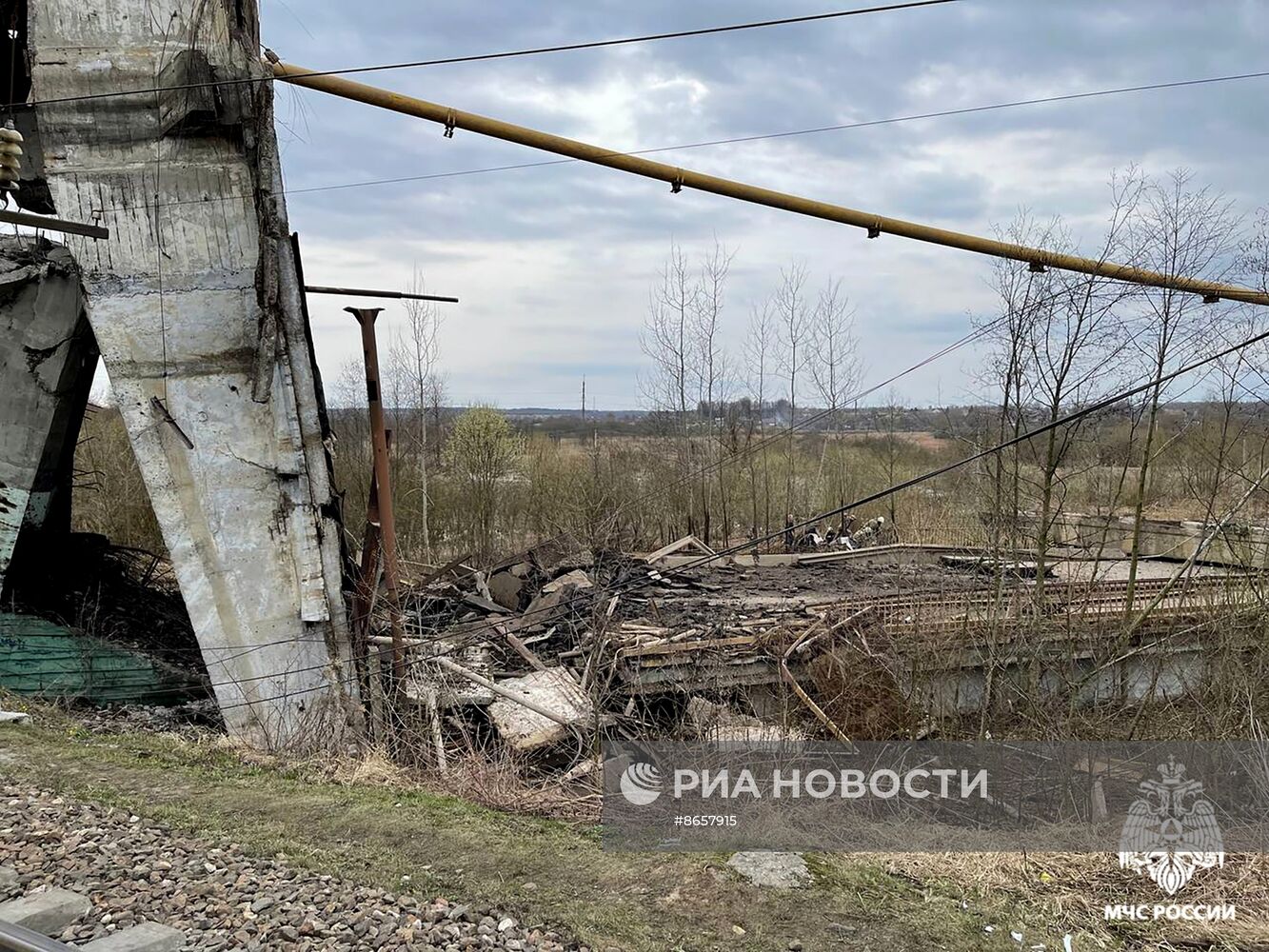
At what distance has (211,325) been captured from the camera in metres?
8.23

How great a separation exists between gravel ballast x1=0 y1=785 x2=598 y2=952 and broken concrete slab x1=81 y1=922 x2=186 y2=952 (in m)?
0.06

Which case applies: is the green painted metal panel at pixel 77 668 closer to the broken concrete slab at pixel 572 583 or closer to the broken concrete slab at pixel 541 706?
the broken concrete slab at pixel 541 706

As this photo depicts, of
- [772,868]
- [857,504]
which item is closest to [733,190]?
[857,504]

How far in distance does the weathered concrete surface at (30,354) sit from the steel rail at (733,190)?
331 centimetres

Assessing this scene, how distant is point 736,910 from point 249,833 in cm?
280

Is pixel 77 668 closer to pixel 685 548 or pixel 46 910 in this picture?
pixel 46 910

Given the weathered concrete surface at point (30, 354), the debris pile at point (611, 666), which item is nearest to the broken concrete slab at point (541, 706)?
the debris pile at point (611, 666)

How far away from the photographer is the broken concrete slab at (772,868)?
15.5 feet

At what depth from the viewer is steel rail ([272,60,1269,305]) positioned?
7.49 meters

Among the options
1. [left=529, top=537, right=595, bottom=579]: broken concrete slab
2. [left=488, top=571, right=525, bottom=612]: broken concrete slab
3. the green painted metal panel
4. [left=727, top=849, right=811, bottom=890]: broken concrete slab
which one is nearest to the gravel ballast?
[left=727, top=849, right=811, bottom=890]: broken concrete slab

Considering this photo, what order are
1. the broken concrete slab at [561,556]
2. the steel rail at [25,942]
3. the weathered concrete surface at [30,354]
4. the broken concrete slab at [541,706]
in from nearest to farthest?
the steel rail at [25,942] < the broken concrete slab at [541,706] < the weathered concrete surface at [30,354] < the broken concrete slab at [561,556]

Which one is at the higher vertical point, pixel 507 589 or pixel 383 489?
pixel 383 489

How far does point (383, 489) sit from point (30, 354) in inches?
160

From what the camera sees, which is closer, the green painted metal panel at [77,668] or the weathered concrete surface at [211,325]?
the weathered concrete surface at [211,325]
